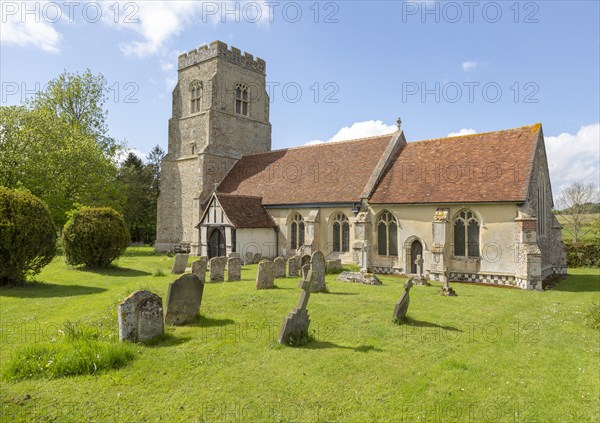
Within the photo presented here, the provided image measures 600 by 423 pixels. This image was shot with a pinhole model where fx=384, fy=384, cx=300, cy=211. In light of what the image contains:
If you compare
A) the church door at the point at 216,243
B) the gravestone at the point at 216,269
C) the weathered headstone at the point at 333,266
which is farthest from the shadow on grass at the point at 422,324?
the church door at the point at 216,243

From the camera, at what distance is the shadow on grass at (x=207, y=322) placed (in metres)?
9.38

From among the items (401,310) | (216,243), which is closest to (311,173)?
(216,243)

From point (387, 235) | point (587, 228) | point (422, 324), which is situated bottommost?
point (422, 324)

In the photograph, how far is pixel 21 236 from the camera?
44.2 feet

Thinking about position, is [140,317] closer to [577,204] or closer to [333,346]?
[333,346]

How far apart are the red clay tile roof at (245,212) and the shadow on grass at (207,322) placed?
13398 mm

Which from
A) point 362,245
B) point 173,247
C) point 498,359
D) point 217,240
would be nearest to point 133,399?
point 498,359

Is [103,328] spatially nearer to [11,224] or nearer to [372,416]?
[372,416]

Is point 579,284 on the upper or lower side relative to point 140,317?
lower

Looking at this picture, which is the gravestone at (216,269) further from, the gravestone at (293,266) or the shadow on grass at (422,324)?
the shadow on grass at (422,324)

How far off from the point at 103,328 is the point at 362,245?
13.8 metres

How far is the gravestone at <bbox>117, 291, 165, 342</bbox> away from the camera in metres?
7.82

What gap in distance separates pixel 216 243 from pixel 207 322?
15.3 m

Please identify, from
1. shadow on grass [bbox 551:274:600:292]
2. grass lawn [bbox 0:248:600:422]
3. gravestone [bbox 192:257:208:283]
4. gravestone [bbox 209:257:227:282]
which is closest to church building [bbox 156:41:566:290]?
shadow on grass [bbox 551:274:600:292]
